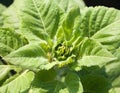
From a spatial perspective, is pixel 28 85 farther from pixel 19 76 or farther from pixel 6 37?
pixel 6 37

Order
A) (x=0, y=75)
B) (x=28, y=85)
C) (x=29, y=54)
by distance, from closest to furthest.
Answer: (x=29, y=54) < (x=28, y=85) < (x=0, y=75)

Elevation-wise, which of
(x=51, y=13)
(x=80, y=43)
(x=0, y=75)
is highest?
(x=51, y=13)

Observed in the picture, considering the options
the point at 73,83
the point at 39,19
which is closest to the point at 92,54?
the point at 73,83

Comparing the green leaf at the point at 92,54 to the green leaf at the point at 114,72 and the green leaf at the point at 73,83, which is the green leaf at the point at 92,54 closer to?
the green leaf at the point at 73,83

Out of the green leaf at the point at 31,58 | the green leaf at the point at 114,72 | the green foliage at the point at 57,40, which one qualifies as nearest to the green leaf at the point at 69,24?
the green foliage at the point at 57,40

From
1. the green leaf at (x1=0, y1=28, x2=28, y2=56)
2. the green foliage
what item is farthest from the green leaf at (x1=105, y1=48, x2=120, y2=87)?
the green leaf at (x1=0, y1=28, x2=28, y2=56)

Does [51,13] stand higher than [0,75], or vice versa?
[51,13]

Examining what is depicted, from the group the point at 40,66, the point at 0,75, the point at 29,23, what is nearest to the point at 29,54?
the point at 40,66

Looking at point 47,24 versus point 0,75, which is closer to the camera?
point 47,24
